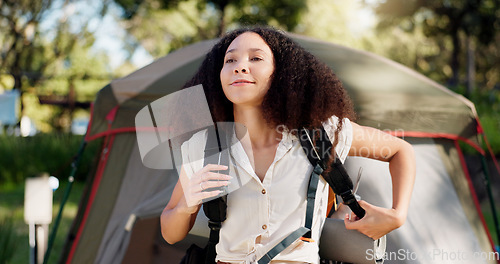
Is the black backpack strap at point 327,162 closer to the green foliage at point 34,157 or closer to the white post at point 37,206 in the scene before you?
the white post at point 37,206

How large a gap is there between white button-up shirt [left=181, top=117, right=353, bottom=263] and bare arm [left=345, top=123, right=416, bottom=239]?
0.10 meters

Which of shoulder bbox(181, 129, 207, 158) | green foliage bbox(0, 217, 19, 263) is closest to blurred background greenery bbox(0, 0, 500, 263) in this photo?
green foliage bbox(0, 217, 19, 263)

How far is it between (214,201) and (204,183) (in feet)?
0.35

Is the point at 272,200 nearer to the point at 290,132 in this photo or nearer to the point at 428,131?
the point at 290,132

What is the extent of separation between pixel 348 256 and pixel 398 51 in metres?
22.5


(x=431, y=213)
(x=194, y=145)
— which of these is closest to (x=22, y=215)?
(x=431, y=213)

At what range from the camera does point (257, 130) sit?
137cm

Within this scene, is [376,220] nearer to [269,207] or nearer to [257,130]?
[269,207]

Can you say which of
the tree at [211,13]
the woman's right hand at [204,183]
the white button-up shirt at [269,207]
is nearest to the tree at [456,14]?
the tree at [211,13]

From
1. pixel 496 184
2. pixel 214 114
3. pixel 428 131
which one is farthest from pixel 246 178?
pixel 496 184

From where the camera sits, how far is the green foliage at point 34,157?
24.5 ft

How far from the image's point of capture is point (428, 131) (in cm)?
267

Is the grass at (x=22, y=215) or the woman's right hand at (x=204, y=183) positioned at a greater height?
the woman's right hand at (x=204, y=183)

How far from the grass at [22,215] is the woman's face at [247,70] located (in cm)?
169
